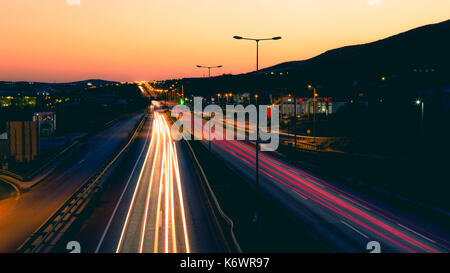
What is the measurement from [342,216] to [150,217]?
13.8m

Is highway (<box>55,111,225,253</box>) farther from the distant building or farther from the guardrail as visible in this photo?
the distant building

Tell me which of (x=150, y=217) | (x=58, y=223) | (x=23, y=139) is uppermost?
(x=23, y=139)

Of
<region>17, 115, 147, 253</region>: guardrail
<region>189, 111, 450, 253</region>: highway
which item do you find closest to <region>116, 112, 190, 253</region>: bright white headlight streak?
<region>17, 115, 147, 253</region>: guardrail

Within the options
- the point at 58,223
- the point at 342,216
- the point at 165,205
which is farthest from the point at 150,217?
the point at 342,216

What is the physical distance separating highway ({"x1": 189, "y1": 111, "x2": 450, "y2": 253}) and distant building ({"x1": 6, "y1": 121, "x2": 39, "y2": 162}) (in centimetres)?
2589

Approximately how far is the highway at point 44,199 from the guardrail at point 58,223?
1.84 metres

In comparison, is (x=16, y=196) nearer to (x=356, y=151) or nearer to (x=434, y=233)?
(x=434, y=233)

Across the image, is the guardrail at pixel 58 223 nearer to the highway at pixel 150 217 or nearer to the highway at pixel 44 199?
the highway at pixel 150 217

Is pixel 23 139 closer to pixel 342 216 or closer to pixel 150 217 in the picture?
pixel 150 217

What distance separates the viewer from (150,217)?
84.1 ft

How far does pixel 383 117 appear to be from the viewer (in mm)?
71125

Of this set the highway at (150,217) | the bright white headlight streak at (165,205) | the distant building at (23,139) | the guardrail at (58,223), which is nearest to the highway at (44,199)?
the guardrail at (58,223)

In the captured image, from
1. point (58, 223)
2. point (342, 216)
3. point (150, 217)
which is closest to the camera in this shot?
point (58, 223)

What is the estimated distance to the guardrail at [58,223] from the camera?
1953cm
